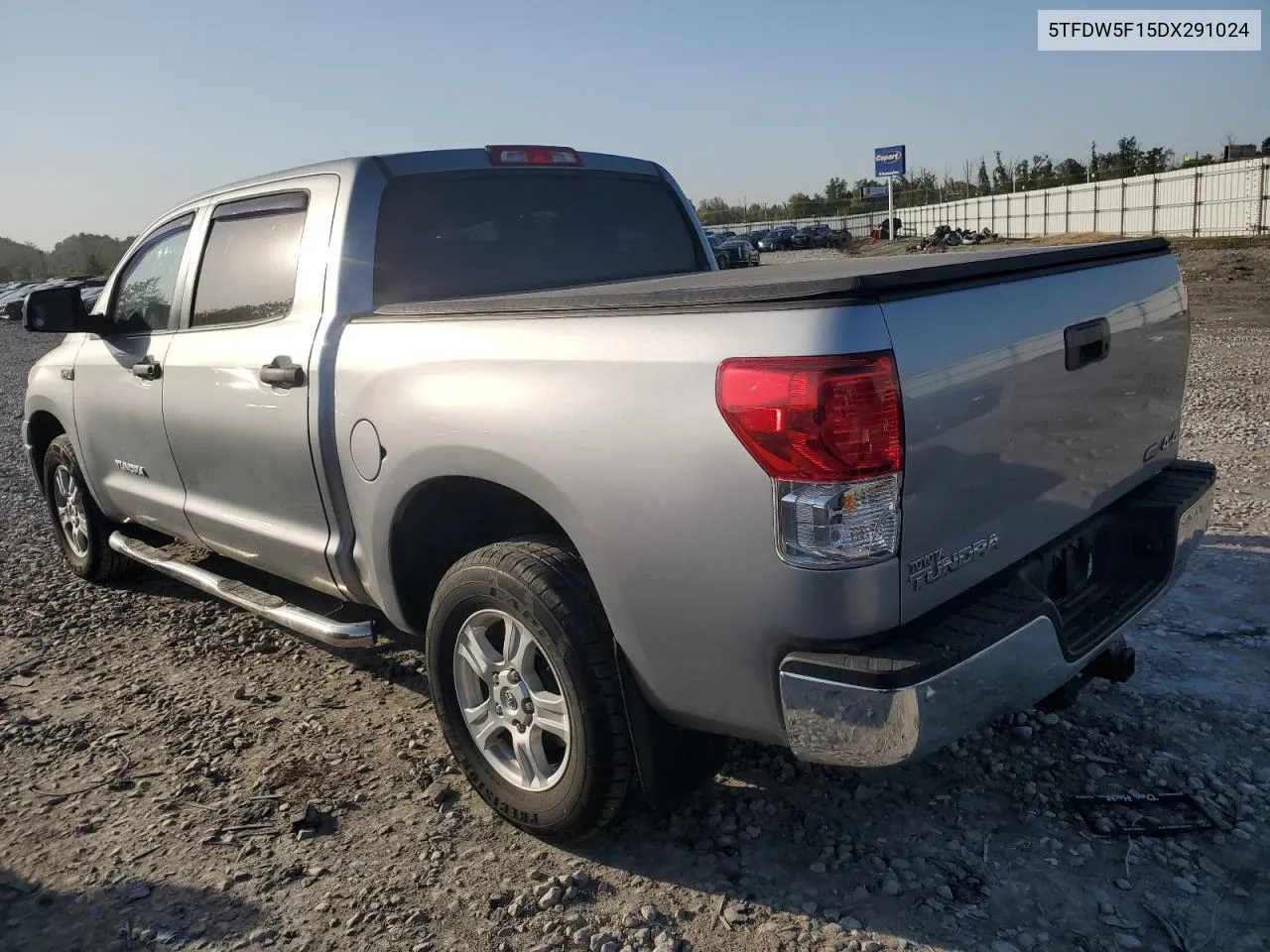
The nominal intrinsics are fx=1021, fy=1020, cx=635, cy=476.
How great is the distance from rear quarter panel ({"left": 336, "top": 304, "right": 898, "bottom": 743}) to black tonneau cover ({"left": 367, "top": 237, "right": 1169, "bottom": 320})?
4cm

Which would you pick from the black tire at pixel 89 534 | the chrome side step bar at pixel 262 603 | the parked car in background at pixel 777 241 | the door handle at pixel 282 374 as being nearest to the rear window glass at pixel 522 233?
the door handle at pixel 282 374

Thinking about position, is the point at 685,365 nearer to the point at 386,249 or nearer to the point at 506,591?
the point at 506,591

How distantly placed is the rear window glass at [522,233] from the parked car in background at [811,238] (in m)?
49.5

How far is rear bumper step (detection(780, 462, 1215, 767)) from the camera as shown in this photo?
2166 millimetres

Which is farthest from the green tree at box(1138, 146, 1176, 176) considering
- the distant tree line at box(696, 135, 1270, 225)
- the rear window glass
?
the rear window glass

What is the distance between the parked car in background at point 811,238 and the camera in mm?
52469

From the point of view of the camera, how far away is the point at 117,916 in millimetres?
2803

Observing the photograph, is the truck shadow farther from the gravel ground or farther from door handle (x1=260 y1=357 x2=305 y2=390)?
door handle (x1=260 y1=357 x2=305 y2=390)

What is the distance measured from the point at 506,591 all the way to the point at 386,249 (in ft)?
4.96

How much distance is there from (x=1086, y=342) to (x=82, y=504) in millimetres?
5082

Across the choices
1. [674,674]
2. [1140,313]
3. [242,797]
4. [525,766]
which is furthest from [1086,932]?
[242,797]

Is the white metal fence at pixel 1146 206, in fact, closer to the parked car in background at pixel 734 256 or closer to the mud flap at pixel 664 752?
the parked car in background at pixel 734 256

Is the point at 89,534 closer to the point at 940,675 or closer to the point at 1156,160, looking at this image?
the point at 940,675

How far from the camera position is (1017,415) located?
2.49 m
